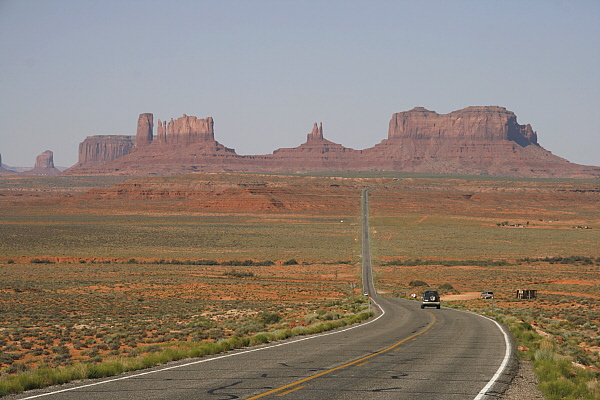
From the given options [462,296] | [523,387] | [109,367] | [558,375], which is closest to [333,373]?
[523,387]

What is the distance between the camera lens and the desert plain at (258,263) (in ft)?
98.0

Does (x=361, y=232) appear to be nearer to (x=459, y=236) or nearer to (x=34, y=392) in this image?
(x=459, y=236)

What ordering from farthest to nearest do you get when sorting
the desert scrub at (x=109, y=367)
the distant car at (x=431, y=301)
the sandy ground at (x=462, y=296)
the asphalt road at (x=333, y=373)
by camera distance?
the sandy ground at (x=462, y=296) → the distant car at (x=431, y=301) → the desert scrub at (x=109, y=367) → the asphalt road at (x=333, y=373)

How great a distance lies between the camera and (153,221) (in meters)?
138

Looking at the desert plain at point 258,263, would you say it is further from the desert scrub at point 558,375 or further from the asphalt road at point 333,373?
the asphalt road at point 333,373

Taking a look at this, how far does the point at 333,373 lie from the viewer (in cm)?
1511

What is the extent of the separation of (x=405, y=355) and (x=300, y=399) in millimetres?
7132

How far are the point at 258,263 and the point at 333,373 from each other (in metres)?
62.4

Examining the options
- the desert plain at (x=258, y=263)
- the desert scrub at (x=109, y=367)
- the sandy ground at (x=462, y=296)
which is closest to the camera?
the desert scrub at (x=109, y=367)

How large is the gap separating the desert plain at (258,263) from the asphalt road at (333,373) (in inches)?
176

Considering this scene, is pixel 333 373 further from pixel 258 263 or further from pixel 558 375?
pixel 258 263

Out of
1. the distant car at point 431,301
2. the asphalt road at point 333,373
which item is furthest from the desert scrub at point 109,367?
the distant car at point 431,301

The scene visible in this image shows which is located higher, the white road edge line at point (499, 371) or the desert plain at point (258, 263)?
the white road edge line at point (499, 371)

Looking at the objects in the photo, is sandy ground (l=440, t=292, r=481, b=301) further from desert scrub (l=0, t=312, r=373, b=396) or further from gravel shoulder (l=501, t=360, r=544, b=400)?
gravel shoulder (l=501, t=360, r=544, b=400)
